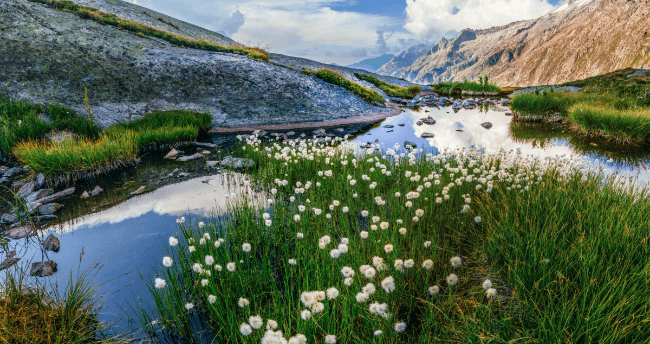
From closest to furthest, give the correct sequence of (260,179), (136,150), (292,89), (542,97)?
(260,179), (136,150), (542,97), (292,89)

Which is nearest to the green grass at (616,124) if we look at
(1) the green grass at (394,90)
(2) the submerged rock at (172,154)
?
(2) the submerged rock at (172,154)

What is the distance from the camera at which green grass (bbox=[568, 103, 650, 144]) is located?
10523 mm

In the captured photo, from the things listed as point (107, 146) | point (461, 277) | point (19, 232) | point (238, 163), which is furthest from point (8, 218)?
point (461, 277)

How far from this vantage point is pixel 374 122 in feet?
61.9

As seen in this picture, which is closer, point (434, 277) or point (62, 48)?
point (434, 277)

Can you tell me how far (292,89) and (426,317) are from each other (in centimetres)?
1933

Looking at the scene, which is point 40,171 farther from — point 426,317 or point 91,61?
point 91,61

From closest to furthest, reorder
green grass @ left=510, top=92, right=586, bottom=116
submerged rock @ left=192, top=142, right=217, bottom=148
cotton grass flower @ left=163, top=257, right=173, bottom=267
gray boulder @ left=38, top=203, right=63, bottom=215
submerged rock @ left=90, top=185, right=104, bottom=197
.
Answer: cotton grass flower @ left=163, top=257, right=173, bottom=267
gray boulder @ left=38, top=203, right=63, bottom=215
submerged rock @ left=90, top=185, right=104, bottom=197
submerged rock @ left=192, top=142, right=217, bottom=148
green grass @ left=510, top=92, right=586, bottom=116

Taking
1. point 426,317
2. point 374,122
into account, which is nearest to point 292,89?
point 374,122

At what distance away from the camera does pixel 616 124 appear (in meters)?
11.1

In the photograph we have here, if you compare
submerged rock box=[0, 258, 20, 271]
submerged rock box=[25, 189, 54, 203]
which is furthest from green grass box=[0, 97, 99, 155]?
submerged rock box=[0, 258, 20, 271]

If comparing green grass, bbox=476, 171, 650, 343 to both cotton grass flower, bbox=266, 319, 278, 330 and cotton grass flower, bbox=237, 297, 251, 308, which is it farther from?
cotton grass flower, bbox=237, 297, 251, 308

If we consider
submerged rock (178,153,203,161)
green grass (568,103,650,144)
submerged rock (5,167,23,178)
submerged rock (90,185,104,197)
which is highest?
green grass (568,103,650,144)

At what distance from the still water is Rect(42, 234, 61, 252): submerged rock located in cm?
8
